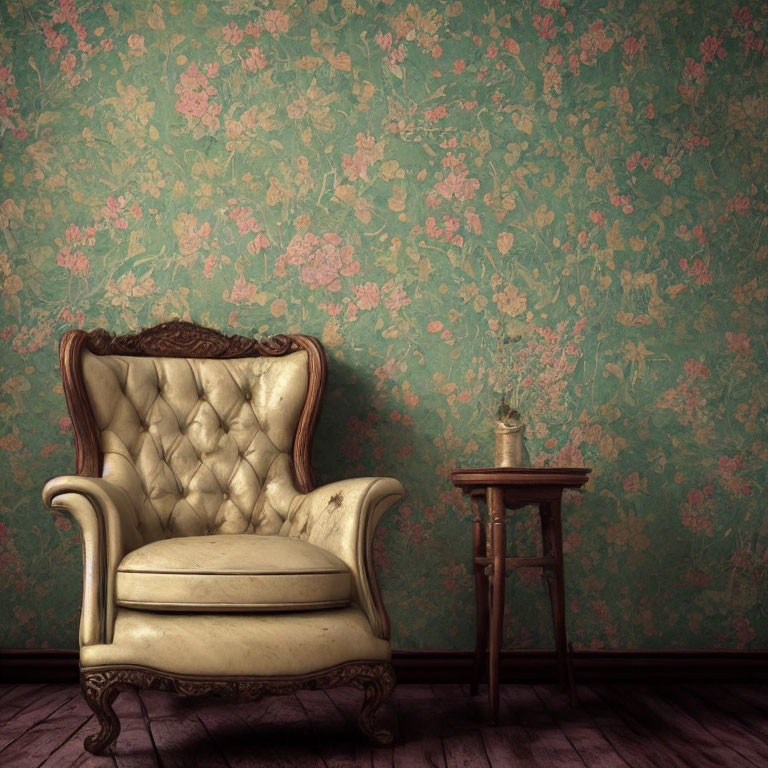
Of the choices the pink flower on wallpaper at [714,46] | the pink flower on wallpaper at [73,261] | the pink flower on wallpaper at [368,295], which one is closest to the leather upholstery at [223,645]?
the pink flower on wallpaper at [368,295]

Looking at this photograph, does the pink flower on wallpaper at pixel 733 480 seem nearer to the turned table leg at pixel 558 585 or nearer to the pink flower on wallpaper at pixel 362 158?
the turned table leg at pixel 558 585

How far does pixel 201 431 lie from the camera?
2510mm

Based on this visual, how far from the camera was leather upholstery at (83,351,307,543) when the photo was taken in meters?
2.39

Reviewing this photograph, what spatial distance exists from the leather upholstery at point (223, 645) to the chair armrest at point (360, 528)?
0.44ft

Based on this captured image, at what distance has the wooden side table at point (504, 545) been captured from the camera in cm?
223

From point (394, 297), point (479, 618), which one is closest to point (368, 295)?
point (394, 297)

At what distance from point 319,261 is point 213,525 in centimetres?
96

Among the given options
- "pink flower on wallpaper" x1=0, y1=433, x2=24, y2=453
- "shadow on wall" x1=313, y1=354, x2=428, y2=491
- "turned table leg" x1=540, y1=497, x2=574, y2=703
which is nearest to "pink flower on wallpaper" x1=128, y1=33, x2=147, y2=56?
"shadow on wall" x1=313, y1=354, x2=428, y2=491

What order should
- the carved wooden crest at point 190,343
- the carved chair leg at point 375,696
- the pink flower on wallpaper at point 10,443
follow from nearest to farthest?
the carved chair leg at point 375,696, the carved wooden crest at point 190,343, the pink flower on wallpaper at point 10,443

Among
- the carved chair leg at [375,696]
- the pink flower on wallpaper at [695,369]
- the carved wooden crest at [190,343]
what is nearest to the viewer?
the carved chair leg at [375,696]

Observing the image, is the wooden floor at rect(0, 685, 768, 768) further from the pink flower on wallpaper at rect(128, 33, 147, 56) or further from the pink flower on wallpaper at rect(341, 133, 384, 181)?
the pink flower on wallpaper at rect(128, 33, 147, 56)

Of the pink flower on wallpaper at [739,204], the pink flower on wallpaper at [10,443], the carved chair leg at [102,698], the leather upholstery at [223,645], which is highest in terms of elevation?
the pink flower on wallpaper at [739,204]

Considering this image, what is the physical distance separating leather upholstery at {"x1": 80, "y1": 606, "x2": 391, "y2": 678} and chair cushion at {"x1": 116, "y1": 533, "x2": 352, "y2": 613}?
1.1 inches

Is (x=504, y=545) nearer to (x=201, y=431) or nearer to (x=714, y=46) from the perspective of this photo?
(x=201, y=431)
